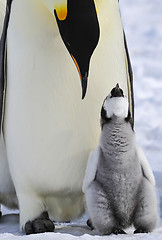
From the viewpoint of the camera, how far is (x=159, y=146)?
5.53 meters

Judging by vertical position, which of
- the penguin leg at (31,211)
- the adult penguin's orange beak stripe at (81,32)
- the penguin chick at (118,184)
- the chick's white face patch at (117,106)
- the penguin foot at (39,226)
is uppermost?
the adult penguin's orange beak stripe at (81,32)

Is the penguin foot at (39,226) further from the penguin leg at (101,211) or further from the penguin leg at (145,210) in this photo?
the penguin leg at (145,210)

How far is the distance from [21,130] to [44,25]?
43 cm

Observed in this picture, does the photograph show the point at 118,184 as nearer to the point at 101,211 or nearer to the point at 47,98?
the point at 101,211

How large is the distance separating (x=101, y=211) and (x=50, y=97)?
0.50m

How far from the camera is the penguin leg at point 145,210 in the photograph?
7.21 ft

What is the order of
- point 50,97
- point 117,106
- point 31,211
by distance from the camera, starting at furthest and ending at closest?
point 31,211
point 50,97
point 117,106

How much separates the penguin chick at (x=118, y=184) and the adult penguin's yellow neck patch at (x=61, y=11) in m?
0.32

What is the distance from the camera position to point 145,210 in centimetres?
Result: 220

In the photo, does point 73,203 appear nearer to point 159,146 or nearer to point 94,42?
point 94,42

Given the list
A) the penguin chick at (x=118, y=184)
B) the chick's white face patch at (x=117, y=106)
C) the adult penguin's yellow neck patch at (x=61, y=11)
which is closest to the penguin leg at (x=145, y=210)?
the penguin chick at (x=118, y=184)

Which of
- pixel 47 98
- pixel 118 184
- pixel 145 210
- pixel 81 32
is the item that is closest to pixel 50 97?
pixel 47 98

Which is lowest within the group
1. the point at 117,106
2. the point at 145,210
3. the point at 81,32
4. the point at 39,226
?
the point at 39,226

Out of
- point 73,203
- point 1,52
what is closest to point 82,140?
point 73,203
